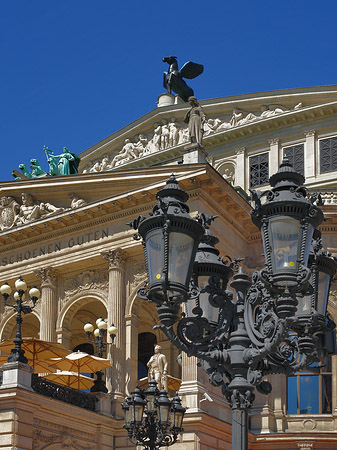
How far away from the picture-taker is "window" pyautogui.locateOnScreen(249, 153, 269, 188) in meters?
38.5

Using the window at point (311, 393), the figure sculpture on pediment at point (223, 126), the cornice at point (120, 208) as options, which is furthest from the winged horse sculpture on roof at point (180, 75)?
the window at point (311, 393)

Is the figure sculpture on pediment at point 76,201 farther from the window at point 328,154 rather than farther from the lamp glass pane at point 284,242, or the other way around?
the lamp glass pane at point 284,242

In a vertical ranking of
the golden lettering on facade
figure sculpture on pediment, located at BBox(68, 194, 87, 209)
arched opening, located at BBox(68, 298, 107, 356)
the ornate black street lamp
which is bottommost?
the ornate black street lamp

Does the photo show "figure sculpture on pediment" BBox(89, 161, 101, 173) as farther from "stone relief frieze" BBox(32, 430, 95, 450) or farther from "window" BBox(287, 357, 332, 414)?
"stone relief frieze" BBox(32, 430, 95, 450)

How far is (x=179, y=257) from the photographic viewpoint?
898 cm

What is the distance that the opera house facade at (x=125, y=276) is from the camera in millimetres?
26078

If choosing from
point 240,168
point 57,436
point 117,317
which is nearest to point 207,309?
point 57,436

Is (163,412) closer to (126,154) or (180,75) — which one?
(126,154)

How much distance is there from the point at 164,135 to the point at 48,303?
12657 millimetres

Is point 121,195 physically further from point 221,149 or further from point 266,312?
point 266,312

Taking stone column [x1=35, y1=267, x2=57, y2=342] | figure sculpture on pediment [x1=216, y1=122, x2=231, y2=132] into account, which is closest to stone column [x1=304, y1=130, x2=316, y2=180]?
figure sculpture on pediment [x1=216, y1=122, x2=231, y2=132]

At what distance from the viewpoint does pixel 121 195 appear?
2992 cm

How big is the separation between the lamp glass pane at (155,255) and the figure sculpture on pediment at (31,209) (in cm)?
2346

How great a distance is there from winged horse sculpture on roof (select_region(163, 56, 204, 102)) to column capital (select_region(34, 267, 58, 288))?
15587mm
